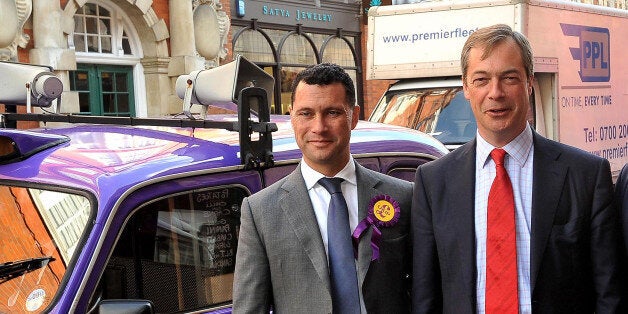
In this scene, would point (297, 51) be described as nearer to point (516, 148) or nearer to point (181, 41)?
point (181, 41)

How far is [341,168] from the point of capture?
10.1 ft

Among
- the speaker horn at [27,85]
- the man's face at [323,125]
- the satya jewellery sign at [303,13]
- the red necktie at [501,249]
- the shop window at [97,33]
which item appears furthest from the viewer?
the satya jewellery sign at [303,13]

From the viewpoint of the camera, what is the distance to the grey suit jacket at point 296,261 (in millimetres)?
2953

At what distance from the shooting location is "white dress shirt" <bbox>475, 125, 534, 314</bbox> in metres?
2.93

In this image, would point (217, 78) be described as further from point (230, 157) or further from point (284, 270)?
point (284, 270)

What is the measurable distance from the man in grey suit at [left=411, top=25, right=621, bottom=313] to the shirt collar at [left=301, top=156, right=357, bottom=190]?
23 cm

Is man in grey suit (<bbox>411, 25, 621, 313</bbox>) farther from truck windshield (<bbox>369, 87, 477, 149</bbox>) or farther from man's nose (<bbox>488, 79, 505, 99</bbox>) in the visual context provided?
truck windshield (<bbox>369, 87, 477, 149</bbox>)

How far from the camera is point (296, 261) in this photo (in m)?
2.98

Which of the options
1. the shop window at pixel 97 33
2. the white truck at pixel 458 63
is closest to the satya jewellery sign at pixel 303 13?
the shop window at pixel 97 33

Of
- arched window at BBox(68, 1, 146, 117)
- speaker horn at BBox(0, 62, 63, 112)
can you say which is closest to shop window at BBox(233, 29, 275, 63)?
arched window at BBox(68, 1, 146, 117)

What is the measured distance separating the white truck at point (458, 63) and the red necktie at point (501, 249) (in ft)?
25.0

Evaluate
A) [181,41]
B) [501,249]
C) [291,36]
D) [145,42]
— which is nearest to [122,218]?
[501,249]

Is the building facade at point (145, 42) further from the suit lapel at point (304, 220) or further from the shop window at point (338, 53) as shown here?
the suit lapel at point (304, 220)

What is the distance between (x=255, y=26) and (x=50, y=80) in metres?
14.4
